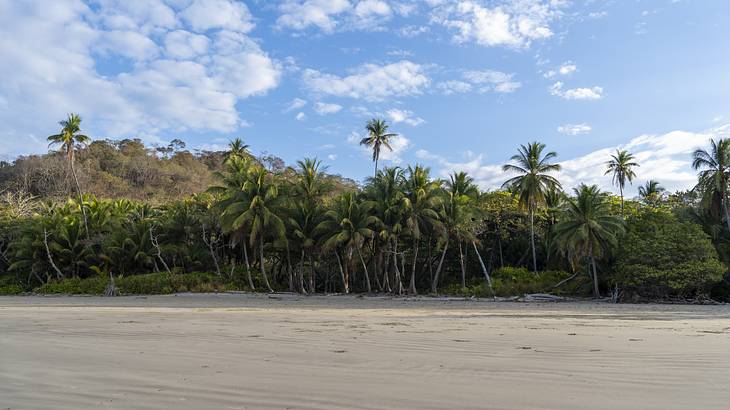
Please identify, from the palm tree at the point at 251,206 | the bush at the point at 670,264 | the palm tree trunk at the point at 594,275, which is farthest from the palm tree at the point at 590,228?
the palm tree at the point at 251,206

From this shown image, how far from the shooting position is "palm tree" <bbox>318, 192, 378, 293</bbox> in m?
32.8

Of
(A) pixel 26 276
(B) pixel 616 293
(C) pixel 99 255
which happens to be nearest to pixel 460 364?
(B) pixel 616 293

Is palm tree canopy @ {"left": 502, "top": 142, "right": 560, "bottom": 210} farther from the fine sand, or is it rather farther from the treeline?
the fine sand

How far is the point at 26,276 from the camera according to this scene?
1597 inches

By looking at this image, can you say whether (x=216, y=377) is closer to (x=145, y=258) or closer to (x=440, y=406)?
(x=440, y=406)

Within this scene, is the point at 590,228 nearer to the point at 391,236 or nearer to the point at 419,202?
the point at 419,202

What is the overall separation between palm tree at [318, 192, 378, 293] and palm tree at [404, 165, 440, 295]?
2.53m

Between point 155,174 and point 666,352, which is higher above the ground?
point 155,174

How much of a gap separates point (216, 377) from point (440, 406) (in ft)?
7.94

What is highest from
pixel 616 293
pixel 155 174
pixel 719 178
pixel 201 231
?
pixel 155 174

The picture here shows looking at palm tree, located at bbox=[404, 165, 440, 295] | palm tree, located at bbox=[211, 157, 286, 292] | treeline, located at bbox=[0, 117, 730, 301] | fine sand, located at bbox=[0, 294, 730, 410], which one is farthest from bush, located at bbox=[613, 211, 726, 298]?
palm tree, located at bbox=[211, 157, 286, 292]

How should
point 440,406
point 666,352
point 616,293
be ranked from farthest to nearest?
1. point 616,293
2. point 666,352
3. point 440,406

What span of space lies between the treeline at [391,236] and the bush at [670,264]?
78 millimetres

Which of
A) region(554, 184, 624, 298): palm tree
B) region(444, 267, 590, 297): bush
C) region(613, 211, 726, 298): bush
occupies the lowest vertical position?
region(444, 267, 590, 297): bush
